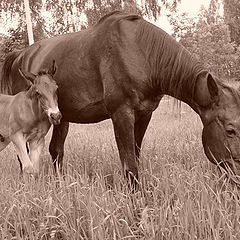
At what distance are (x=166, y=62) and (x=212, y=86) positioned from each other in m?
0.67

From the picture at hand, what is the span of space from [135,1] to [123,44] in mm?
15771

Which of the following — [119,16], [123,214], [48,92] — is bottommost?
[123,214]

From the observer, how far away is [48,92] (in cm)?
425

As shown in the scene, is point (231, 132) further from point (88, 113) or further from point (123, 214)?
point (88, 113)

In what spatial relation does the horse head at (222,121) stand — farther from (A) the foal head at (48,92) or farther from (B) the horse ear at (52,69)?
(B) the horse ear at (52,69)

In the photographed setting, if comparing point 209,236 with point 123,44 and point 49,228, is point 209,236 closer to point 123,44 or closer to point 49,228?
point 49,228

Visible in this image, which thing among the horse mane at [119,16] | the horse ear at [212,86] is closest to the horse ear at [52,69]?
the horse mane at [119,16]

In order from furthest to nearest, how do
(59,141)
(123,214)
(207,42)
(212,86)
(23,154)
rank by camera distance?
(207,42) < (59,141) < (23,154) < (212,86) < (123,214)

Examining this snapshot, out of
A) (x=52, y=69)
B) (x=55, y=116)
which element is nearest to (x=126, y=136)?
(x=55, y=116)

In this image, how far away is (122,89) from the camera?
3.97 metres

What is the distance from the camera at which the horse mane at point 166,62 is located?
387 centimetres

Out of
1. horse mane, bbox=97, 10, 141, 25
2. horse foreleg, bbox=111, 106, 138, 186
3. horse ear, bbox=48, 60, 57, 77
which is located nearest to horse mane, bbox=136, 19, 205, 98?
horse mane, bbox=97, 10, 141, 25

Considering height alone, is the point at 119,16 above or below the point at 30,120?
above

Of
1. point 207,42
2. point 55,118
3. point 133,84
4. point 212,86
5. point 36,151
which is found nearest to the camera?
point 212,86
